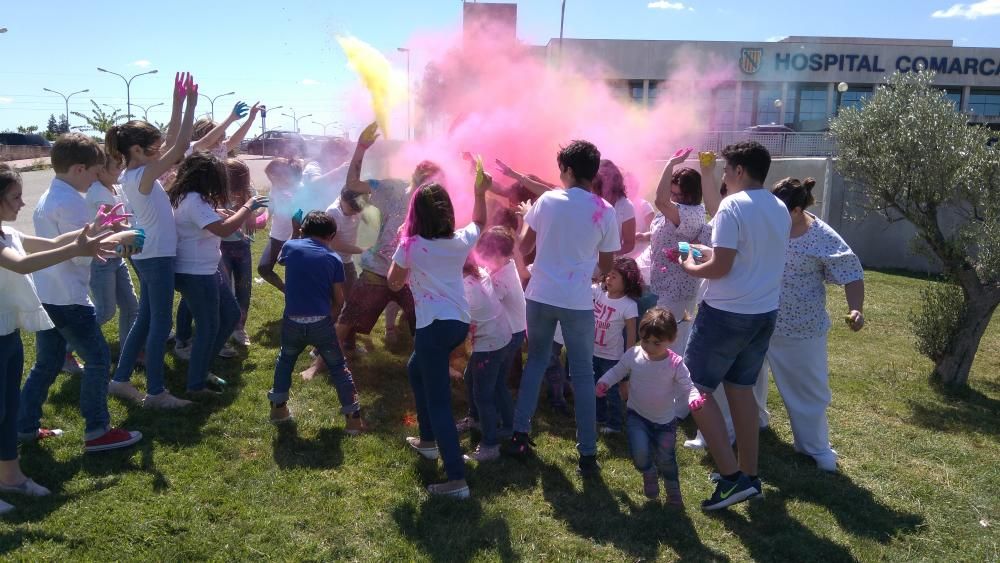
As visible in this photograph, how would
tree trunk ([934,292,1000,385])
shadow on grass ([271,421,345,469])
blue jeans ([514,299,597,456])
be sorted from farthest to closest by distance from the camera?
tree trunk ([934,292,1000,385]), shadow on grass ([271,421,345,469]), blue jeans ([514,299,597,456])

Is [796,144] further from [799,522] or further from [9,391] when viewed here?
[9,391]

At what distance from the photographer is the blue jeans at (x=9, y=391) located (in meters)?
3.54

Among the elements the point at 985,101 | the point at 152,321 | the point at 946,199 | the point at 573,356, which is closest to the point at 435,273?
the point at 573,356

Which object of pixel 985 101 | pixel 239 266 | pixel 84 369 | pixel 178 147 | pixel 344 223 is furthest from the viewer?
pixel 985 101

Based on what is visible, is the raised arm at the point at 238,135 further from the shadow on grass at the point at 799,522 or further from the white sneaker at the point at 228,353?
the shadow on grass at the point at 799,522

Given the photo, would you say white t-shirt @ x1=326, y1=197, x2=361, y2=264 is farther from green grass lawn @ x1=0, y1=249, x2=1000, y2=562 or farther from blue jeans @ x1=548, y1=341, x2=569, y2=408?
blue jeans @ x1=548, y1=341, x2=569, y2=408

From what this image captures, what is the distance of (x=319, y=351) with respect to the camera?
15.0ft

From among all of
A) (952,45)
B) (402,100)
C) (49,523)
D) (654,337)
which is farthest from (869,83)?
(49,523)

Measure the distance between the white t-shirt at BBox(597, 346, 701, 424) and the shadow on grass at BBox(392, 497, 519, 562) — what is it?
1.03 meters

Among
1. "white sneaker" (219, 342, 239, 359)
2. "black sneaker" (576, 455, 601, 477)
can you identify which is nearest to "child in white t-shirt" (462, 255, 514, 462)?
"black sneaker" (576, 455, 601, 477)

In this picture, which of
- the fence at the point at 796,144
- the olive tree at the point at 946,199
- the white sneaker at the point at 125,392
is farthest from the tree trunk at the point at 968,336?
the fence at the point at 796,144

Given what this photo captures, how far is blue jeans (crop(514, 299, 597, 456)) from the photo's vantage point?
4086 millimetres

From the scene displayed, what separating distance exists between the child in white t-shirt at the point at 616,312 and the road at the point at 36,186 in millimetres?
10397

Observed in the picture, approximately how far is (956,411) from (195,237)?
257 inches
